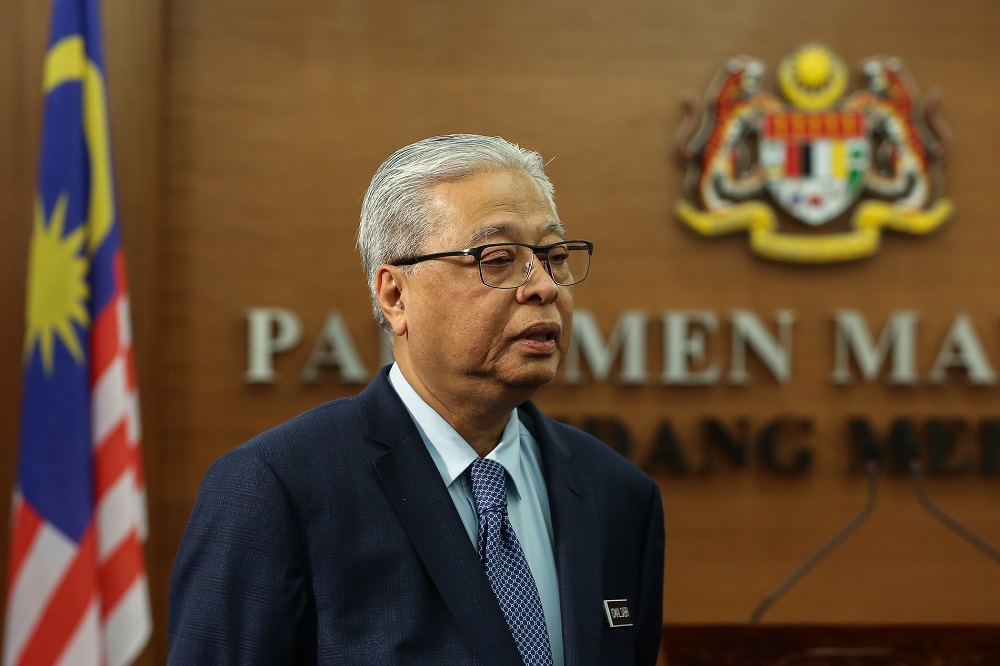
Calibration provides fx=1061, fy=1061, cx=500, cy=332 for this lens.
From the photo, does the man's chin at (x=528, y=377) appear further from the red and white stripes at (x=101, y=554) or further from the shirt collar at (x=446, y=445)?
the red and white stripes at (x=101, y=554)

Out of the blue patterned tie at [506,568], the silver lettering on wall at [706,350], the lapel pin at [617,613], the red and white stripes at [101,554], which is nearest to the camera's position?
the blue patterned tie at [506,568]

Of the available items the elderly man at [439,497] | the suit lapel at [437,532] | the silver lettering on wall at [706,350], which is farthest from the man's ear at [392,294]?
the silver lettering on wall at [706,350]

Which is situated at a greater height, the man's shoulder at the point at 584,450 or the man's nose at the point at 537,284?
the man's nose at the point at 537,284

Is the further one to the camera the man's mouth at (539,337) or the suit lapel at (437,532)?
the man's mouth at (539,337)

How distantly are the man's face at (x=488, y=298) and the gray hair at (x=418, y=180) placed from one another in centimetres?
2

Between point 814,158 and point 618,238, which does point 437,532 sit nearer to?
point 618,238

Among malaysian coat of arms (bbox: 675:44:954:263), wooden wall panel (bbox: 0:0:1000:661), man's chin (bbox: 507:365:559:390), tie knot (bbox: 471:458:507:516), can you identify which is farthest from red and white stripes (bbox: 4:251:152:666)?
malaysian coat of arms (bbox: 675:44:954:263)

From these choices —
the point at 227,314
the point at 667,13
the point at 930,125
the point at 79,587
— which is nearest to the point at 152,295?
the point at 227,314

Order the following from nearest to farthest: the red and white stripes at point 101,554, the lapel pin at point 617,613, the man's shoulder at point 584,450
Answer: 1. the lapel pin at point 617,613
2. the man's shoulder at point 584,450
3. the red and white stripes at point 101,554

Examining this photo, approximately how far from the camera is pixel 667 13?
421 cm

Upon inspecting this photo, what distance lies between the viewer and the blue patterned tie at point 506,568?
1440mm

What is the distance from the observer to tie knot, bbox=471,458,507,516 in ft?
4.99

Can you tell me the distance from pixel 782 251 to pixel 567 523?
111 inches

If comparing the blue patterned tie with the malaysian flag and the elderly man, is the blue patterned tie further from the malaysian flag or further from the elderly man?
the malaysian flag
